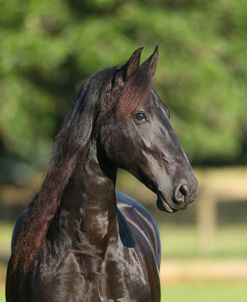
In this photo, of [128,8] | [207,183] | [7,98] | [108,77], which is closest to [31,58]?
[7,98]

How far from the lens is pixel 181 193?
16.3 ft

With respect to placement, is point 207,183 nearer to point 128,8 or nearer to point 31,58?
point 128,8

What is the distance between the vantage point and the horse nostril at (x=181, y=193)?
495 cm

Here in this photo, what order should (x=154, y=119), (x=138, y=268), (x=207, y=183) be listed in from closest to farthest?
(x=154, y=119), (x=138, y=268), (x=207, y=183)

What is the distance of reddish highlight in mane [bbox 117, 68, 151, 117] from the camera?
5102 millimetres

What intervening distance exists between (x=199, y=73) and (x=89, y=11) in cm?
222

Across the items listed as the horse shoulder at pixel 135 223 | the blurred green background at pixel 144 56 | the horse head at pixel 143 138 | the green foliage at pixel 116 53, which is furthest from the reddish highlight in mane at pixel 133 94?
the green foliage at pixel 116 53

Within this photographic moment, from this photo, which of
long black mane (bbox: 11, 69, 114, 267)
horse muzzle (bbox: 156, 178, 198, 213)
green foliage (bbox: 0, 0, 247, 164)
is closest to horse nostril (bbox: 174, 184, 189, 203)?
horse muzzle (bbox: 156, 178, 198, 213)

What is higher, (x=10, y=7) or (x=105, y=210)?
(x=10, y=7)

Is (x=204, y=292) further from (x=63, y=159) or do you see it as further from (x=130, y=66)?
(x=130, y=66)

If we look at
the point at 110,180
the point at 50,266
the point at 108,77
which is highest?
the point at 108,77

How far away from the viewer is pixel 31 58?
1625cm

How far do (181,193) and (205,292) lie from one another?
9.67 meters

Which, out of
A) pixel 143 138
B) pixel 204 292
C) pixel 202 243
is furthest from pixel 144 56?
pixel 143 138
